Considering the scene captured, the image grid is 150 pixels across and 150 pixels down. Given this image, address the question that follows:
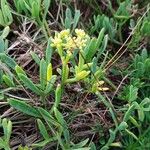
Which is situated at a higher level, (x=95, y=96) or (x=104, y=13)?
(x=104, y=13)

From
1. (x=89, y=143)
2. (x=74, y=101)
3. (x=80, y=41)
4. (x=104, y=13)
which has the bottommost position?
(x=89, y=143)

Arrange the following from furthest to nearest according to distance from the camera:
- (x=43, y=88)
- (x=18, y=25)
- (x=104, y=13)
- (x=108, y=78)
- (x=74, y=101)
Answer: (x=104, y=13) → (x=18, y=25) → (x=108, y=78) → (x=74, y=101) → (x=43, y=88)

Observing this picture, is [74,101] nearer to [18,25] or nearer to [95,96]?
[95,96]

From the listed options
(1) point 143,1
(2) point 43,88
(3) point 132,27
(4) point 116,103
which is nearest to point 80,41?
(2) point 43,88

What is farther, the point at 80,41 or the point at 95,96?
the point at 95,96

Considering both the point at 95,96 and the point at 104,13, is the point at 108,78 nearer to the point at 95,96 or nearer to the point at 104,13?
the point at 95,96

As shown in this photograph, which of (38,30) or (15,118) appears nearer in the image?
(15,118)

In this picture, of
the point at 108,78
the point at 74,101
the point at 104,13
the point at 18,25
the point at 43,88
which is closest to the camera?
the point at 43,88

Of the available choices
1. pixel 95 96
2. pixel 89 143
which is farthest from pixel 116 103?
pixel 89 143

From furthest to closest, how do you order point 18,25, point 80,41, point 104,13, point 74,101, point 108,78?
point 104,13 < point 18,25 < point 108,78 < point 74,101 < point 80,41

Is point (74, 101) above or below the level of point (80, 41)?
below
